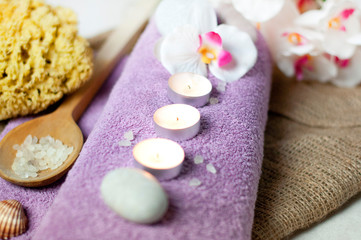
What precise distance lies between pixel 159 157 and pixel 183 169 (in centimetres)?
3

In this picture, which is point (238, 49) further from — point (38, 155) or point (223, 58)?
point (38, 155)

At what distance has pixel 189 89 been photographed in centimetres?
55

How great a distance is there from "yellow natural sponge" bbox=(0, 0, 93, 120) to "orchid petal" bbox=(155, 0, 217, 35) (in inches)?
5.6

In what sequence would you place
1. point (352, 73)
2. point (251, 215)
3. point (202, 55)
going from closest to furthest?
point (251, 215)
point (202, 55)
point (352, 73)

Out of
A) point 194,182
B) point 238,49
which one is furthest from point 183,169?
point 238,49

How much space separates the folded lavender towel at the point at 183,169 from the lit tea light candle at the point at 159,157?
0.05ft

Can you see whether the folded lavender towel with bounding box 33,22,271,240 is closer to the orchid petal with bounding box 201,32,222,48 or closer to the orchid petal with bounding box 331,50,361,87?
the orchid petal with bounding box 201,32,222,48

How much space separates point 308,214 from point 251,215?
4.5 inches

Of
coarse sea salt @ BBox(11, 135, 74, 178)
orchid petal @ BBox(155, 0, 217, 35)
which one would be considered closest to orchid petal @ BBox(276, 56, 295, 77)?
orchid petal @ BBox(155, 0, 217, 35)

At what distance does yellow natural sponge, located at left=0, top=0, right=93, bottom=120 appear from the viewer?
579mm

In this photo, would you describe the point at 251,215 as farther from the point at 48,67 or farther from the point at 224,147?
the point at 48,67

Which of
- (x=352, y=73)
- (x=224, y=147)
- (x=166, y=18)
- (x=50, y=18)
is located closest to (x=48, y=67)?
(x=50, y=18)

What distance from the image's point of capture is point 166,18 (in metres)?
0.65

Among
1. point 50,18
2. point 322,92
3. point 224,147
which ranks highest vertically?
point 50,18
